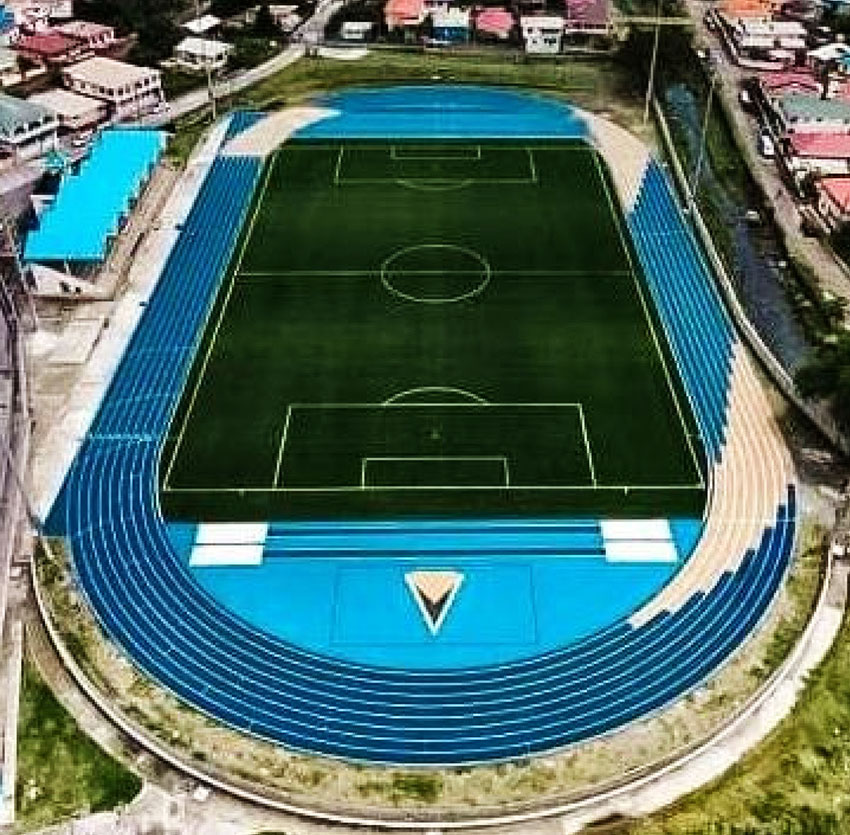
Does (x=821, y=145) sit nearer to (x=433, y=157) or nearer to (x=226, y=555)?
(x=433, y=157)

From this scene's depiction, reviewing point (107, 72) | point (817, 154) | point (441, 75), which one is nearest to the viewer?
point (817, 154)

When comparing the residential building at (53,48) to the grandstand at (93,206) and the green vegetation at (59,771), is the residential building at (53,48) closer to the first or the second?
the grandstand at (93,206)

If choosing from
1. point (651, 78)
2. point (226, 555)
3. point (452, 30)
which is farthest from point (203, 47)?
point (226, 555)

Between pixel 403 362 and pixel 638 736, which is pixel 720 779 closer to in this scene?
pixel 638 736

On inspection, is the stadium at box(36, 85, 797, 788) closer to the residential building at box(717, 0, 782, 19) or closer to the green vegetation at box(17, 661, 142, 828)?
the green vegetation at box(17, 661, 142, 828)

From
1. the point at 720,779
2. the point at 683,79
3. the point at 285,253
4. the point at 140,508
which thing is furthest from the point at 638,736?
the point at 683,79

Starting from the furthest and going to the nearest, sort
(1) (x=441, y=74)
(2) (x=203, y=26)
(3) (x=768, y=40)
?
(2) (x=203, y=26), (3) (x=768, y=40), (1) (x=441, y=74)

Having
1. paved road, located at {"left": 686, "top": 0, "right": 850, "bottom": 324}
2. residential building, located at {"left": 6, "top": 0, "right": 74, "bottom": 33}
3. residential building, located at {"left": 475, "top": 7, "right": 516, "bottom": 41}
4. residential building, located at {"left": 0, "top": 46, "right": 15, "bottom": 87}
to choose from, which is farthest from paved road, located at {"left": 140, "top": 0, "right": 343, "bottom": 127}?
paved road, located at {"left": 686, "top": 0, "right": 850, "bottom": 324}
